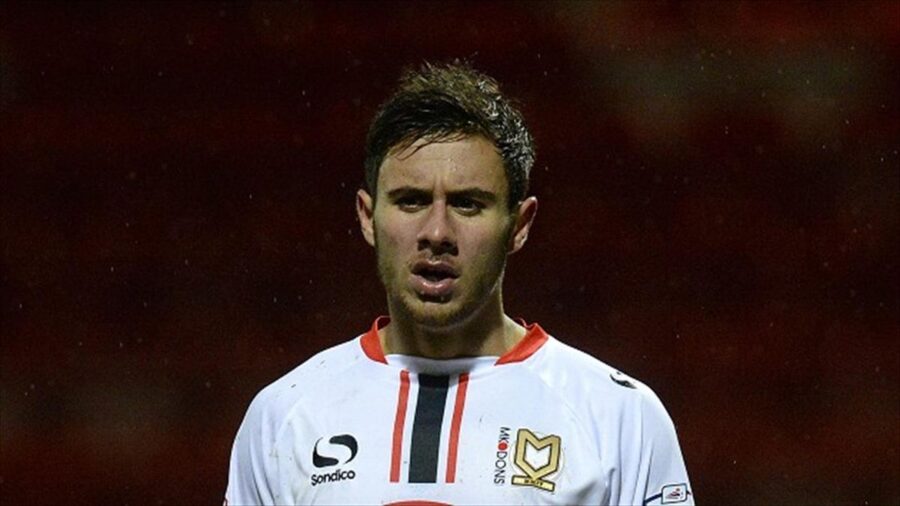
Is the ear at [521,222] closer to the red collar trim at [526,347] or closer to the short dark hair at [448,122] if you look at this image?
the short dark hair at [448,122]

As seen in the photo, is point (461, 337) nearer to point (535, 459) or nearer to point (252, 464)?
point (535, 459)

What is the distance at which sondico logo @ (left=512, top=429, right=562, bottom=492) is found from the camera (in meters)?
2.63

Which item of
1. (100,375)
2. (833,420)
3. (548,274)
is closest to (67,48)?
(100,375)

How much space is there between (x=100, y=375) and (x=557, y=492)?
211 centimetres

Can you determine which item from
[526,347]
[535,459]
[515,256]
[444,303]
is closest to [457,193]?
[444,303]

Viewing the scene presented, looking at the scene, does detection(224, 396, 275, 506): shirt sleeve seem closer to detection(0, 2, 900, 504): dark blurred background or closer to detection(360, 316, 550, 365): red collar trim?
detection(360, 316, 550, 365): red collar trim

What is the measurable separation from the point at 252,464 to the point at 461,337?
321 mm

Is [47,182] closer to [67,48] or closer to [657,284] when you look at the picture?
[67,48]

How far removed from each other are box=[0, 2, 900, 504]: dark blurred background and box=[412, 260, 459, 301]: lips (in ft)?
5.92

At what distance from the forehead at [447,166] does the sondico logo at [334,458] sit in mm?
322

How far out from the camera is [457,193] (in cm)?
268

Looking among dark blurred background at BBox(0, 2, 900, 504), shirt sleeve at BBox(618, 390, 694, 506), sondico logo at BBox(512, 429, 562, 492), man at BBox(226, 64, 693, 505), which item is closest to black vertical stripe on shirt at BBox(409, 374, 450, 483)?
Result: man at BBox(226, 64, 693, 505)

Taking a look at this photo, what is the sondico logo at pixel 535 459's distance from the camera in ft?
8.64

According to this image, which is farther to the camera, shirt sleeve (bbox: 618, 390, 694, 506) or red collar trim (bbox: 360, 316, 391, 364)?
red collar trim (bbox: 360, 316, 391, 364)
